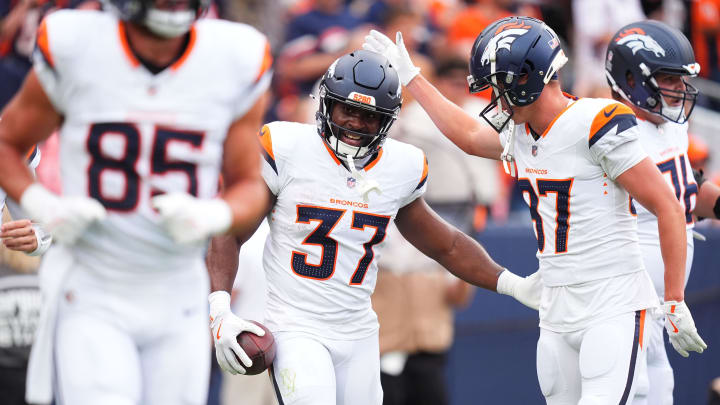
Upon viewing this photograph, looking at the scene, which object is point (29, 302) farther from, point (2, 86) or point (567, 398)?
point (567, 398)

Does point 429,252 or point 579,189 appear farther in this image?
point 429,252

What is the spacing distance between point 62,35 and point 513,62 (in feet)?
6.25

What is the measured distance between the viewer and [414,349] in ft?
23.6

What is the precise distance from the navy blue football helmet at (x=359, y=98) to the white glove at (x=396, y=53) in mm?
521

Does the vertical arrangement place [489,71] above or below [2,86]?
above

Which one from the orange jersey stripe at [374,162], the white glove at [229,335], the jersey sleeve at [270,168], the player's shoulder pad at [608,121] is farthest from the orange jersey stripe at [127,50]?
the player's shoulder pad at [608,121]

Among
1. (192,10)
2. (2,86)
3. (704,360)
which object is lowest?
(704,360)

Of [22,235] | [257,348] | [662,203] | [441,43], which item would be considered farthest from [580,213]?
[441,43]

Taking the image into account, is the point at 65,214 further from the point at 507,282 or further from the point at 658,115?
the point at 658,115

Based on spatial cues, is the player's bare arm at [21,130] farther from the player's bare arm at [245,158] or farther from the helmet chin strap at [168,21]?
the player's bare arm at [245,158]

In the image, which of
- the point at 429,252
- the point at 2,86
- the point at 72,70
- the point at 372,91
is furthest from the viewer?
the point at 2,86

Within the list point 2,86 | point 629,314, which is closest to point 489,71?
point 629,314

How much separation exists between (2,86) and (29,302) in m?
2.05

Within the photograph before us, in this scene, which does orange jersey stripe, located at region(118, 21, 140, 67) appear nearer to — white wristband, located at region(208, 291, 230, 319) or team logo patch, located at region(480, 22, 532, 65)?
white wristband, located at region(208, 291, 230, 319)
